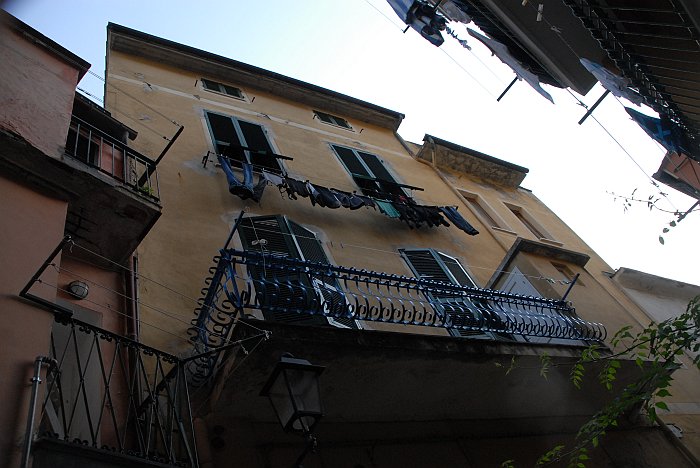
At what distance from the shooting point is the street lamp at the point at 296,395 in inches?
162

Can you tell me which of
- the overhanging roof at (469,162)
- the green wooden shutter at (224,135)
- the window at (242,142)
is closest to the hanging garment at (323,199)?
the window at (242,142)

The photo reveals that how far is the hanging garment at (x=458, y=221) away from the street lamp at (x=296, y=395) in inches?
280

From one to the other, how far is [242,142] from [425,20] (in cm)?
411

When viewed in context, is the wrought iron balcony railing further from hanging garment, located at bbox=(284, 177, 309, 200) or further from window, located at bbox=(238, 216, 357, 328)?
hanging garment, located at bbox=(284, 177, 309, 200)

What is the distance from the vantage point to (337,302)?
21.9 ft

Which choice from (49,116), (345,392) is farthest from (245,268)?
(49,116)

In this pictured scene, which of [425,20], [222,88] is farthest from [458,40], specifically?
[222,88]

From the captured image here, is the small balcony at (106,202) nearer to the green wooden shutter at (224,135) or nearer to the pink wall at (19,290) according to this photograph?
the pink wall at (19,290)

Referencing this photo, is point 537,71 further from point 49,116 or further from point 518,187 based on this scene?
point 49,116

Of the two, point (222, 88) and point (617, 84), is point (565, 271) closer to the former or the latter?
point (617, 84)

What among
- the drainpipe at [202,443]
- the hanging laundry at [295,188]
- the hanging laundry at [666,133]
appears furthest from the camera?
the hanging laundry at [295,188]

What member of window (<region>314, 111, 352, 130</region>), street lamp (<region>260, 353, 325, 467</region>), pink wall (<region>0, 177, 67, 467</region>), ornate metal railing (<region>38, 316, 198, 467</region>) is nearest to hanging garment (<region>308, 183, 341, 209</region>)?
ornate metal railing (<region>38, 316, 198, 467</region>)

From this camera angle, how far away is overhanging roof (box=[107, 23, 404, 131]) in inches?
512

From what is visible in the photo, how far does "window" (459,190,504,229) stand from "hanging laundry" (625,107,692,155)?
4.08 m
